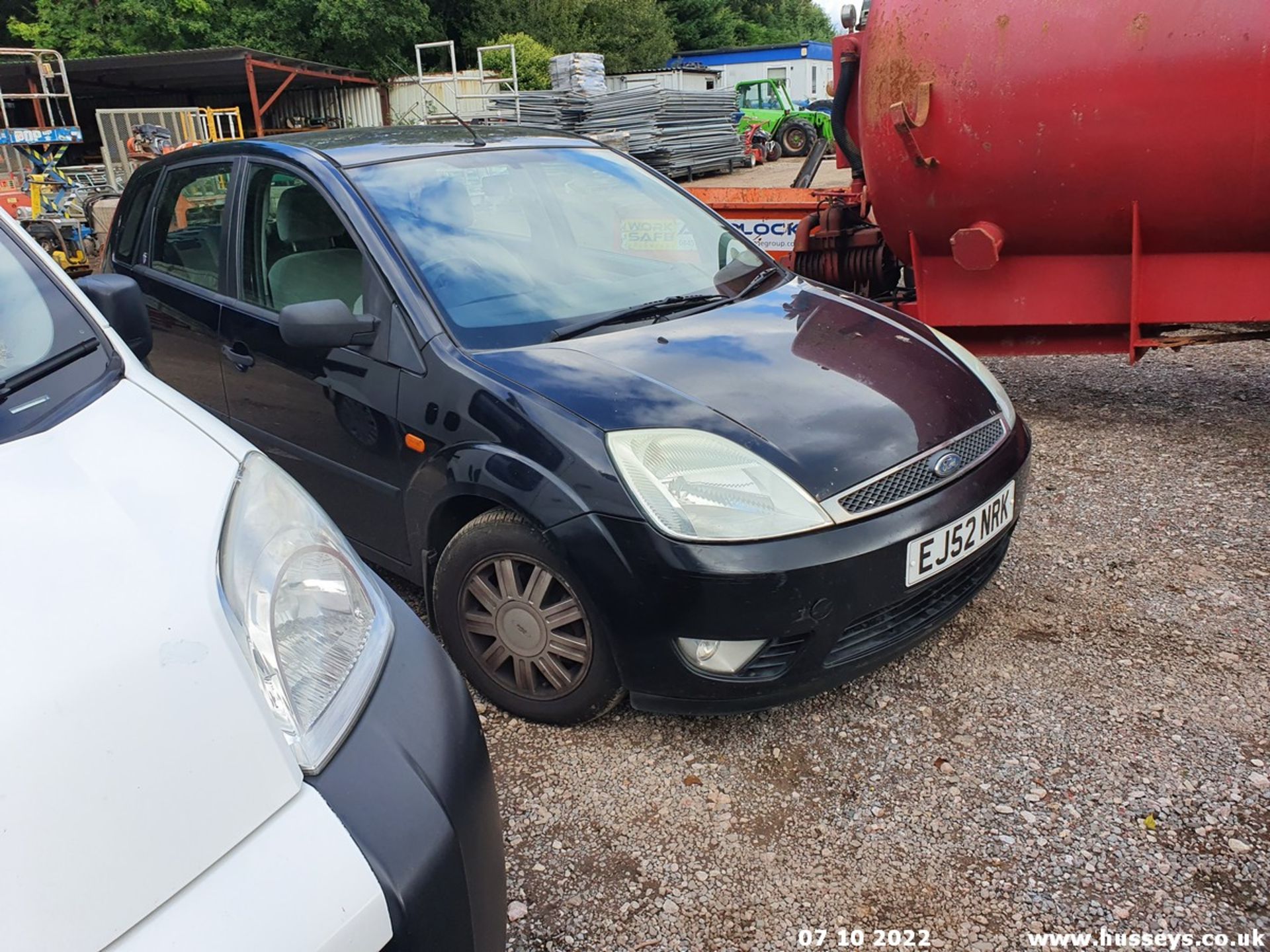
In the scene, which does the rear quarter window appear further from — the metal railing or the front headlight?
the metal railing

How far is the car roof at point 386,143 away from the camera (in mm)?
3254

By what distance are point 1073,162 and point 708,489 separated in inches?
114

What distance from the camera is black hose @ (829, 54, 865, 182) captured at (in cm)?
525

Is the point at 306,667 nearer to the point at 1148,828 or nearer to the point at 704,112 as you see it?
the point at 1148,828

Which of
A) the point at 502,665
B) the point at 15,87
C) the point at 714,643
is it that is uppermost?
the point at 15,87

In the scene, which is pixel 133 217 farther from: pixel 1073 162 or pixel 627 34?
pixel 627 34

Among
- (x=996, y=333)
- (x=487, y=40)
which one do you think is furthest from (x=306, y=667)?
(x=487, y=40)

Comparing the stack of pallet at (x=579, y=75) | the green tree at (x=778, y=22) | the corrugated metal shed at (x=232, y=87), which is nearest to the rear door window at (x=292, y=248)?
the stack of pallet at (x=579, y=75)

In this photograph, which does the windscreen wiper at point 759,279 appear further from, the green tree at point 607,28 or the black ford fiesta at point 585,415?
the green tree at point 607,28

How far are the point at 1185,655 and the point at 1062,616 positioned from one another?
0.37m

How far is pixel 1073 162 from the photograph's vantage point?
4133mm

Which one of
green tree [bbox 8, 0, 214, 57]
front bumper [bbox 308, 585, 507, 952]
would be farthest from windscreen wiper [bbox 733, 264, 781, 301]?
green tree [bbox 8, 0, 214, 57]

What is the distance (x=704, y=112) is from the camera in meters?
20.0

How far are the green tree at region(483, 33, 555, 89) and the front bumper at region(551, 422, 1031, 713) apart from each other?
29.7m
